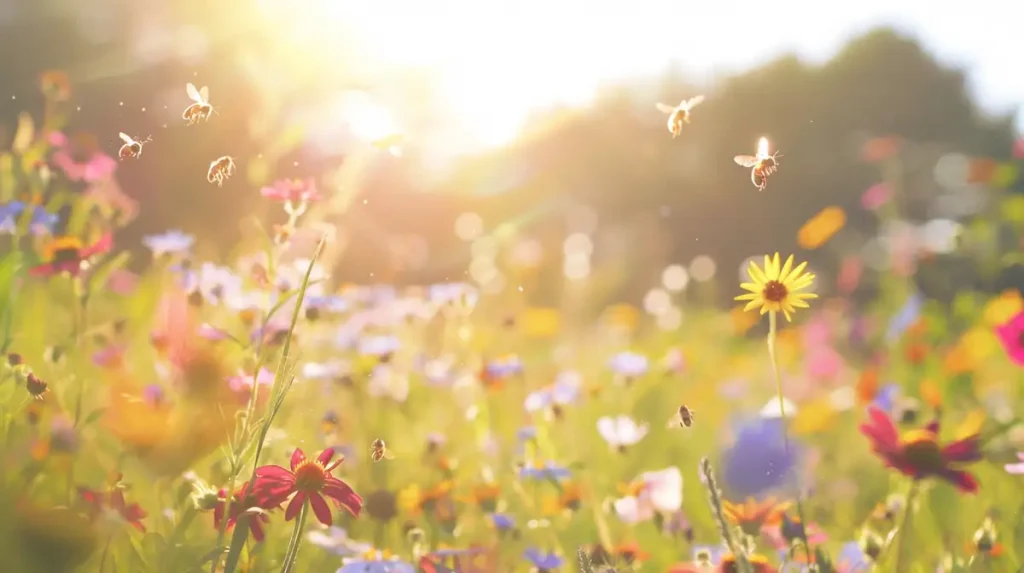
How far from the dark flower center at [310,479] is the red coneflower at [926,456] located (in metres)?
0.55

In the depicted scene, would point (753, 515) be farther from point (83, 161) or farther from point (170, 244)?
point (83, 161)

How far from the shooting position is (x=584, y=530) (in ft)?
4.55

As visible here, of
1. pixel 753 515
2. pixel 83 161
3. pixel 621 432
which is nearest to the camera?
pixel 753 515

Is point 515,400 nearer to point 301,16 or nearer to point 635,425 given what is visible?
point 635,425

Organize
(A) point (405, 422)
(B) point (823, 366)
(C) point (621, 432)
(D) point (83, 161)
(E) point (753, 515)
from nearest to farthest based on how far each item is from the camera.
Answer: (E) point (753, 515) < (C) point (621, 432) < (D) point (83, 161) < (A) point (405, 422) < (B) point (823, 366)

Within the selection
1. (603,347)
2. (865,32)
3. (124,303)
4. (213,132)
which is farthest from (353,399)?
(865,32)

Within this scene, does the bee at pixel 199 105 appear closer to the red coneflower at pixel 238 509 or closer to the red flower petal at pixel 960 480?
the red coneflower at pixel 238 509

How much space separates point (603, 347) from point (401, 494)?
1.70 metres

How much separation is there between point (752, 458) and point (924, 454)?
4.07 ft

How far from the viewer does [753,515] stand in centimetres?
105

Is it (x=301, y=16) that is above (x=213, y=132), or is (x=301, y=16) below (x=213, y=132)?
below

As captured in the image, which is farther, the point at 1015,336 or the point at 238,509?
the point at 1015,336

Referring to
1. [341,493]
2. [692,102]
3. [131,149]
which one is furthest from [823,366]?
[131,149]

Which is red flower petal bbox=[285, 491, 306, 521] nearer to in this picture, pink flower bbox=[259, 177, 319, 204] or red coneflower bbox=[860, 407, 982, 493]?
pink flower bbox=[259, 177, 319, 204]
